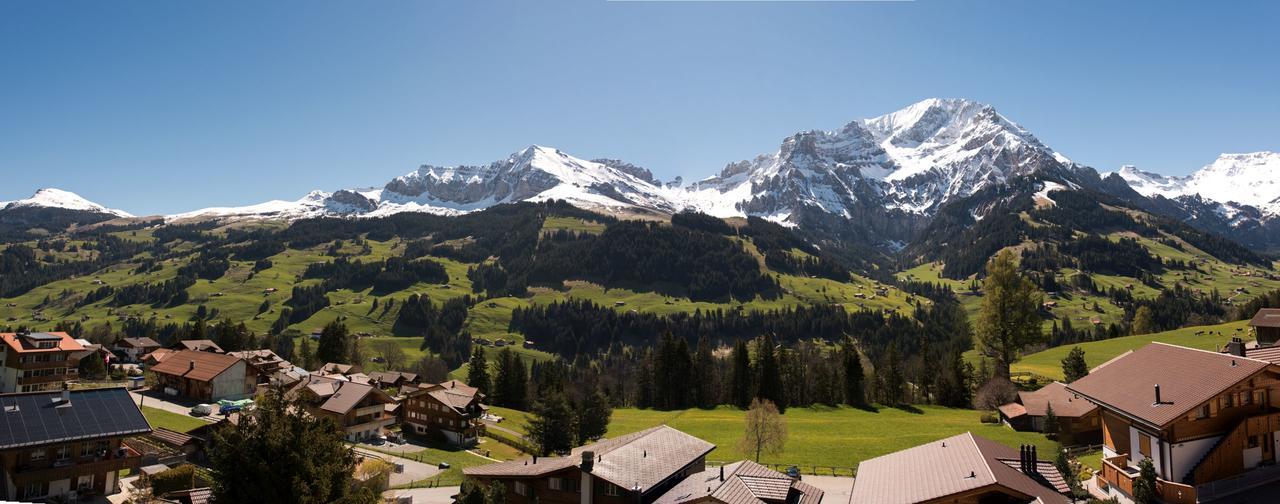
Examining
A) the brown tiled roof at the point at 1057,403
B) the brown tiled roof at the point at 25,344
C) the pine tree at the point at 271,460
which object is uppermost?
the pine tree at the point at 271,460

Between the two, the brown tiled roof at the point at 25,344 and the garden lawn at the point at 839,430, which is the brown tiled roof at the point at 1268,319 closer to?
the garden lawn at the point at 839,430

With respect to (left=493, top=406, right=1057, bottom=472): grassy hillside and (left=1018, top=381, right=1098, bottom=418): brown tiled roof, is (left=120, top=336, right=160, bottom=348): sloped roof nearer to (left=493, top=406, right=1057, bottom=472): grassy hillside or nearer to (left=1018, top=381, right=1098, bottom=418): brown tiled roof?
(left=493, top=406, right=1057, bottom=472): grassy hillside

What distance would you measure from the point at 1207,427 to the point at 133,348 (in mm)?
161755

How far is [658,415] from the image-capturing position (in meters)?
97.9

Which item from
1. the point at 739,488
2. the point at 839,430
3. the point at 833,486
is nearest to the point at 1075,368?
the point at 839,430

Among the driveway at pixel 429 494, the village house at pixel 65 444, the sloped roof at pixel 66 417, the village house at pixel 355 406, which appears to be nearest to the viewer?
the village house at pixel 65 444

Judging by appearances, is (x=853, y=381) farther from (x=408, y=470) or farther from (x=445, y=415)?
(x=408, y=470)

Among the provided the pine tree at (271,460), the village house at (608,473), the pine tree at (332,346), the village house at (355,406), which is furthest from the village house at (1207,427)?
the pine tree at (332,346)

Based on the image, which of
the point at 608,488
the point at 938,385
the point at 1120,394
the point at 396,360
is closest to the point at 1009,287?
the point at 938,385

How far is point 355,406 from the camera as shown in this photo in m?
75.4

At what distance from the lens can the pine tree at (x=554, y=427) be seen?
231 ft

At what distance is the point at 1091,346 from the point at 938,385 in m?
53.7

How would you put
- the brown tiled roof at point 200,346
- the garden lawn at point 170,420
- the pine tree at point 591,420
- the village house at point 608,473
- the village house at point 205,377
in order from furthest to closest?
the brown tiled roof at point 200,346, the village house at point 205,377, the pine tree at point 591,420, the garden lawn at point 170,420, the village house at point 608,473

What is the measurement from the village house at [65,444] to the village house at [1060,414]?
7082 cm
